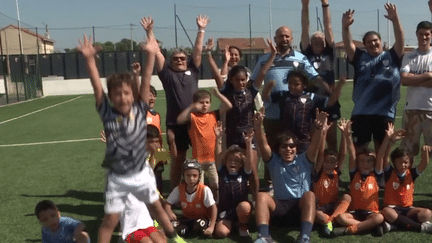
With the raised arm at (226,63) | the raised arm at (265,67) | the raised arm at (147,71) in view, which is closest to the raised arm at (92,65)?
the raised arm at (147,71)

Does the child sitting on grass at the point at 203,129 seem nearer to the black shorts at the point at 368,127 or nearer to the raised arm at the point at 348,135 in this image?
the raised arm at the point at 348,135

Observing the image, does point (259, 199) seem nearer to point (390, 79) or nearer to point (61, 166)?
point (390, 79)

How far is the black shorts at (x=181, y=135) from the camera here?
588 cm

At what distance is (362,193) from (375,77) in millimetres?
1578

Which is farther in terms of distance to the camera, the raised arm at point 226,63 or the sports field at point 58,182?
the raised arm at point 226,63

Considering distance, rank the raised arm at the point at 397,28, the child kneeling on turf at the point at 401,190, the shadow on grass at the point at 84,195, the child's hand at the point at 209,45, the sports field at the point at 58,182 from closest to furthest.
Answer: the child kneeling on turf at the point at 401,190
the sports field at the point at 58,182
the raised arm at the point at 397,28
the shadow on grass at the point at 84,195
the child's hand at the point at 209,45

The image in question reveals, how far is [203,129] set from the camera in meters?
5.65

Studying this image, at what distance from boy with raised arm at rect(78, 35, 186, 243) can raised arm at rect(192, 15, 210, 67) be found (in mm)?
2063

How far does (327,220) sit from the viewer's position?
4781 mm

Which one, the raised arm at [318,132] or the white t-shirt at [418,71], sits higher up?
the white t-shirt at [418,71]

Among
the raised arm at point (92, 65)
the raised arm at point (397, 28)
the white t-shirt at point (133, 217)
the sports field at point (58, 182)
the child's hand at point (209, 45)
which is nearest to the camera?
the raised arm at point (92, 65)

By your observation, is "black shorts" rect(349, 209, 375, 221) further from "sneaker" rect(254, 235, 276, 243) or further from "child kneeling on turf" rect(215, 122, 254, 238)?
"child kneeling on turf" rect(215, 122, 254, 238)

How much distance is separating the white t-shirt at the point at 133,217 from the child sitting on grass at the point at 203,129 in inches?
67.3

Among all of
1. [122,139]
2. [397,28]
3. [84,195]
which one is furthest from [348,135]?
[84,195]
